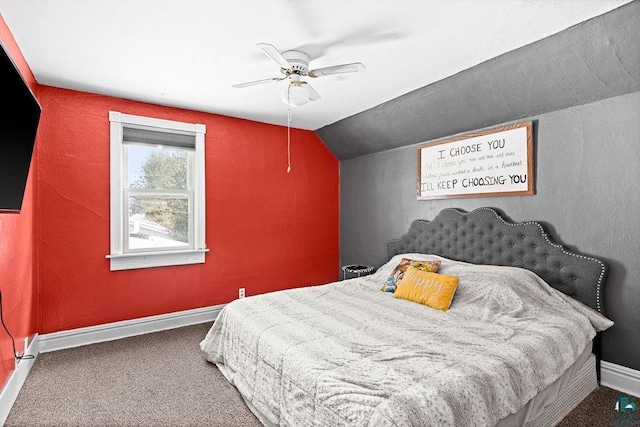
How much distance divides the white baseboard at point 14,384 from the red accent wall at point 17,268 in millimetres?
59

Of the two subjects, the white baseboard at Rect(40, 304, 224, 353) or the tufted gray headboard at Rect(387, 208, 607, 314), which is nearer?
the tufted gray headboard at Rect(387, 208, 607, 314)

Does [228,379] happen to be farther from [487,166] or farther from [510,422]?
[487,166]

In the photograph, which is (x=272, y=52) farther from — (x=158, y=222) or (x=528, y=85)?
(x=158, y=222)

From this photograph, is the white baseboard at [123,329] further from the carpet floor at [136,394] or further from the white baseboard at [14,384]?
the white baseboard at [14,384]

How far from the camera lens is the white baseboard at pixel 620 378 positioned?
7.55 ft

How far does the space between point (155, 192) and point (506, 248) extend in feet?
11.5

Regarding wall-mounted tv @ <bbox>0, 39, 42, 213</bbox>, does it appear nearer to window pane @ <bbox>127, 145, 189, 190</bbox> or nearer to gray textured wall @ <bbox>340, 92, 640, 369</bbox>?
window pane @ <bbox>127, 145, 189, 190</bbox>

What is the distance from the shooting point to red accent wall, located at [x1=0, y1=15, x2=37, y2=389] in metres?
2.10

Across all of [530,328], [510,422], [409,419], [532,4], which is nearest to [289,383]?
[409,419]

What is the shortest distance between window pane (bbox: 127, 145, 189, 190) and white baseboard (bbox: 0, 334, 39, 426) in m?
1.70

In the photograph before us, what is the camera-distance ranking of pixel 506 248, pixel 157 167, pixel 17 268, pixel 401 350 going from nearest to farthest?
pixel 401 350 → pixel 17 268 → pixel 506 248 → pixel 157 167

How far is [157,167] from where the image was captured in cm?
362

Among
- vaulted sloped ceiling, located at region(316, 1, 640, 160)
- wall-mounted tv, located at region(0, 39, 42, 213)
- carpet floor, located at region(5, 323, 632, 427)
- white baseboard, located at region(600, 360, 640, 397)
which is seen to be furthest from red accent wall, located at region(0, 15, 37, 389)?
white baseboard, located at region(600, 360, 640, 397)

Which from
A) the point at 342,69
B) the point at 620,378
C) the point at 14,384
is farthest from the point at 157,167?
the point at 620,378
